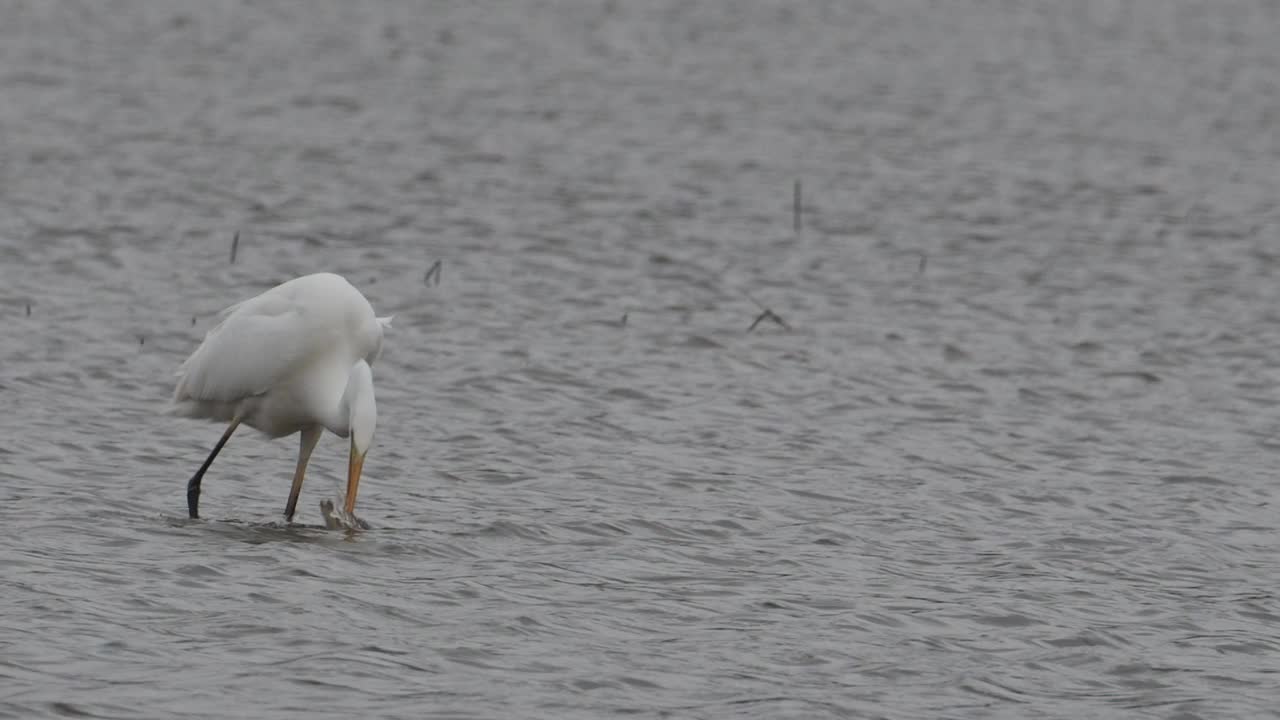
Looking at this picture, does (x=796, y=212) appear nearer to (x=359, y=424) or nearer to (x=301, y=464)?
(x=301, y=464)

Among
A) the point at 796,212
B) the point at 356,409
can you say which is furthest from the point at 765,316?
the point at 356,409

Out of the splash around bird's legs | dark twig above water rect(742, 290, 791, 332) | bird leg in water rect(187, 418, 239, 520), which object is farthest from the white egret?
dark twig above water rect(742, 290, 791, 332)

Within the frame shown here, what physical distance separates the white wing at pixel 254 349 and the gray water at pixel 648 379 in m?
0.54

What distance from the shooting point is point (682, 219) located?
1931cm

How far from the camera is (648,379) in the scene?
1374cm

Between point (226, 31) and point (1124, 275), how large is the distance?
14207mm

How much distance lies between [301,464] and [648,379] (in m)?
3.60

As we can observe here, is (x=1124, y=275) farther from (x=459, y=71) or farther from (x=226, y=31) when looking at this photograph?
(x=226, y=31)

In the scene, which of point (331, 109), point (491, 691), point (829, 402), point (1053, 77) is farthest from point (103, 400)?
point (1053, 77)

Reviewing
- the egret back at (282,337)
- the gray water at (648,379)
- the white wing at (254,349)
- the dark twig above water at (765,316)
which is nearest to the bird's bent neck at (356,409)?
the egret back at (282,337)

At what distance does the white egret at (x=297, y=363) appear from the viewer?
33.9 feet

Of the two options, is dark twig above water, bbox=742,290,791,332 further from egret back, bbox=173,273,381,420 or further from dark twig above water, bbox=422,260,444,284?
egret back, bbox=173,273,381,420

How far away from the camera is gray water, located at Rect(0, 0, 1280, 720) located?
8266mm

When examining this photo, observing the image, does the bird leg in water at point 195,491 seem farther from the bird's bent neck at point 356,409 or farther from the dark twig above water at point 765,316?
the dark twig above water at point 765,316
